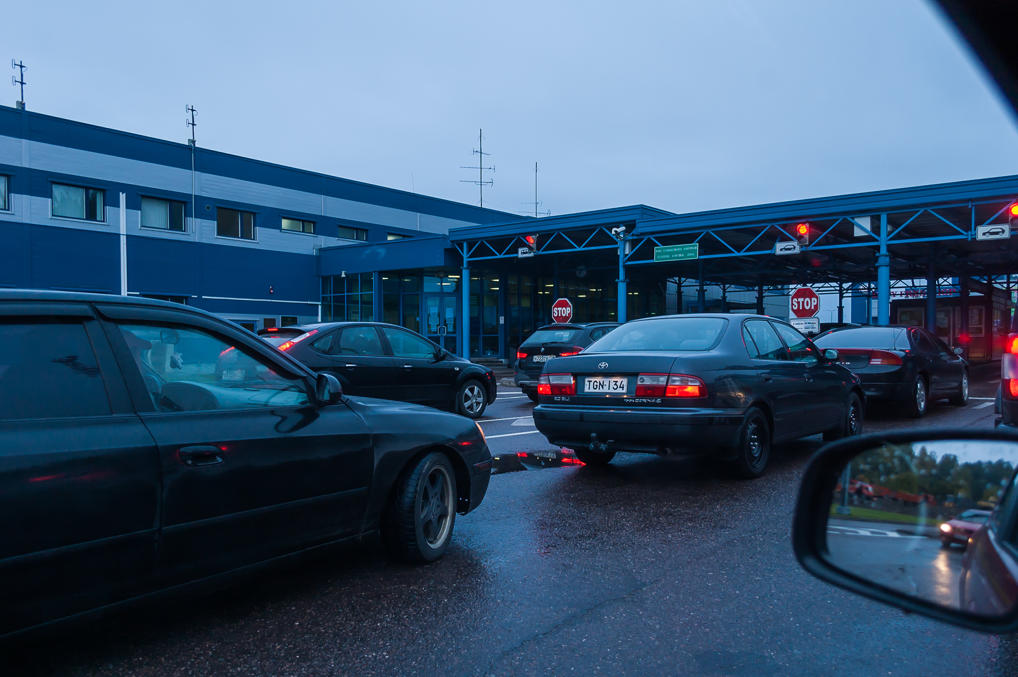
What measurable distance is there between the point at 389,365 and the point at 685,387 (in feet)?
15.9

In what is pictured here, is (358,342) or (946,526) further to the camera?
(358,342)

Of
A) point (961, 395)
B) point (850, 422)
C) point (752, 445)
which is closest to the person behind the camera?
point (752, 445)

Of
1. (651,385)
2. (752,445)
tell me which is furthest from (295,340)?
(752,445)

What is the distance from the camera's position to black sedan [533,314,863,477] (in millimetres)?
5926

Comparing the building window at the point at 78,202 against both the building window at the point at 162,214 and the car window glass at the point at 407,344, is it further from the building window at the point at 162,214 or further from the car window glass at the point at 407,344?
the car window glass at the point at 407,344

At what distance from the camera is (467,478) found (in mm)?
4574

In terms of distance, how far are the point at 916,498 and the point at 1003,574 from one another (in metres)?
0.20

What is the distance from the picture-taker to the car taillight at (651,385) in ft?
19.6

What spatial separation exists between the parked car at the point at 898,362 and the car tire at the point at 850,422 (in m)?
2.64

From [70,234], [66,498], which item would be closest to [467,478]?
[66,498]

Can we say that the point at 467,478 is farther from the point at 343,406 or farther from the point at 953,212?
the point at 953,212

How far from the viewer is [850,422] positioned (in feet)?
27.3

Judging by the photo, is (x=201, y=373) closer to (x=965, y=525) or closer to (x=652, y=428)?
(x=965, y=525)

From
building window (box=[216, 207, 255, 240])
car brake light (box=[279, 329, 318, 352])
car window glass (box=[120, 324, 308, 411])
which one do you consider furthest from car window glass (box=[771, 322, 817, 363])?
building window (box=[216, 207, 255, 240])
